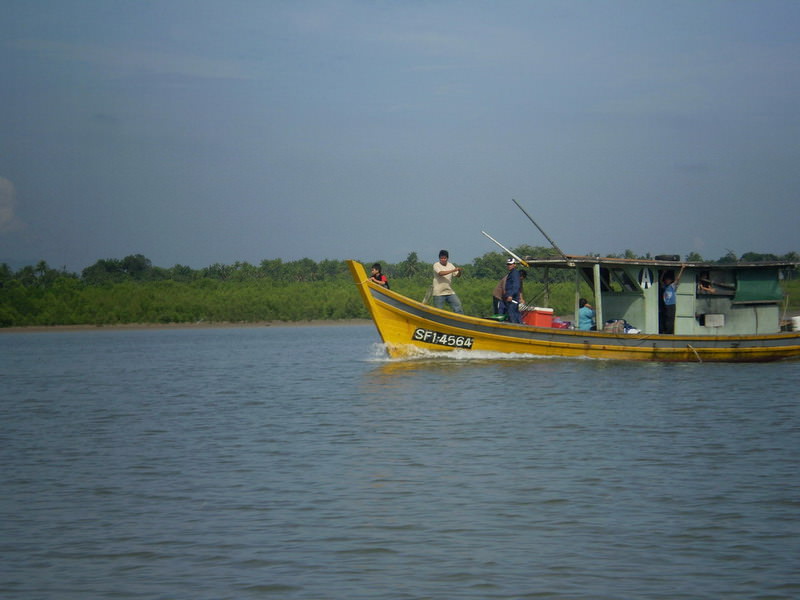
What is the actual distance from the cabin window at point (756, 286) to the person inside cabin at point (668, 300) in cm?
145

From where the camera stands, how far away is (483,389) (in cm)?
1806

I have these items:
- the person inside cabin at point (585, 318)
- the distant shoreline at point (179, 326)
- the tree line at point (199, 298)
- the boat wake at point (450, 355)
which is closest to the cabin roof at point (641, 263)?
the person inside cabin at point (585, 318)

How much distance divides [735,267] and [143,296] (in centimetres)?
4251

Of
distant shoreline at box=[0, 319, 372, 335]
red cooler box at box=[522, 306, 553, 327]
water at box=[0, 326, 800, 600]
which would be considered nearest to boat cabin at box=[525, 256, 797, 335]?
red cooler box at box=[522, 306, 553, 327]

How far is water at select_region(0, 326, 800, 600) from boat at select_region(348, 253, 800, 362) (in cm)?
193

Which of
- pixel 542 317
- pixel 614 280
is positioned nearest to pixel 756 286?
pixel 614 280

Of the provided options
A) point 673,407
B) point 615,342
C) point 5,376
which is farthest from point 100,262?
point 673,407

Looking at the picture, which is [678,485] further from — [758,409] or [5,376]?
[5,376]

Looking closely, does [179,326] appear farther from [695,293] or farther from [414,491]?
[414,491]

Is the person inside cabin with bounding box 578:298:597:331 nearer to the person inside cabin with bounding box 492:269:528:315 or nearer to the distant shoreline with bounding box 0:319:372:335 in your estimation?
the person inside cabin with bounding box 492:269:528:315

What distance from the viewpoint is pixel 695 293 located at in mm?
22219

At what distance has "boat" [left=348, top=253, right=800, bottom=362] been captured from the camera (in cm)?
2123

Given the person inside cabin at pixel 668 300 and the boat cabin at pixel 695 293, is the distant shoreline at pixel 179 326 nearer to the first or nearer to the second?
the boat cabin at pixel 695 293

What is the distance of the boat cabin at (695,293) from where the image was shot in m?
22.1
